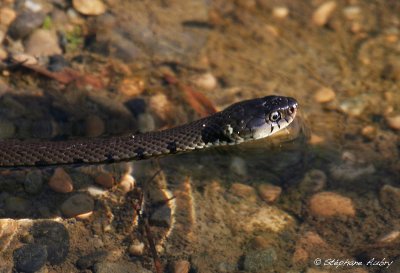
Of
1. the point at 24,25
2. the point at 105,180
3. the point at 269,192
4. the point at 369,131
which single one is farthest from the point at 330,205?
the point at 24,25

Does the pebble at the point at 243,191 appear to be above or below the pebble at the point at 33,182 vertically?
above

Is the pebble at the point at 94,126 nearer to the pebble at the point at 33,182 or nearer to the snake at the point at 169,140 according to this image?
the snake at the point at 169,140

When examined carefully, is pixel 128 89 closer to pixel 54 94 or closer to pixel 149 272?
pixel 54 94

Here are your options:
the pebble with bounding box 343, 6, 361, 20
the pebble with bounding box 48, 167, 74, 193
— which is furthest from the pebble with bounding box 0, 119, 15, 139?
the pebble with bounding box 343, 6, 361, 20

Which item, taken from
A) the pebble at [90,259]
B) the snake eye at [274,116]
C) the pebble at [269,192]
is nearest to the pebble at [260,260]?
the pebble at [269,192]

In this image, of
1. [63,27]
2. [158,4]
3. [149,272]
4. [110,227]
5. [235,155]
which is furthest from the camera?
[158,4]

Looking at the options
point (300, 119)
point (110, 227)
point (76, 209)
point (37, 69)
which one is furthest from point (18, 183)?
point (300, 119)
